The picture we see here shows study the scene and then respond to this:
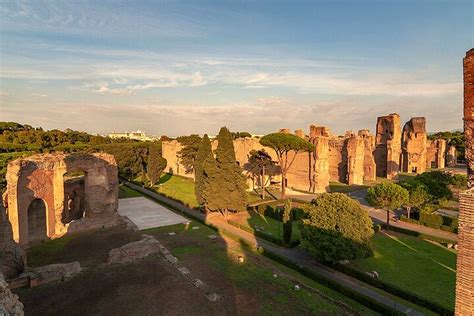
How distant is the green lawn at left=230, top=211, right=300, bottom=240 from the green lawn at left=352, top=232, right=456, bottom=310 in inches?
224

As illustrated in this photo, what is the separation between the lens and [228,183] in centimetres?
2591

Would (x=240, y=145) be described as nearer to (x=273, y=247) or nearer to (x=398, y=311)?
(x=273, y=247)

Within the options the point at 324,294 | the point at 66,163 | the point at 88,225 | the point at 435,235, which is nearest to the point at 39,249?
the point at 88,225

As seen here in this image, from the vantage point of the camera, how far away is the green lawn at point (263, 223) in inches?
880

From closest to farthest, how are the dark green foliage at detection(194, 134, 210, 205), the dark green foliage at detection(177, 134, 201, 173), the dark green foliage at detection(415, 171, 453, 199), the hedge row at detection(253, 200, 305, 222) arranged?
the dark green foliage at detection(415, 171, 453, 199)
the hedge row at detection(253, 200, 305, 222)
the dark green foliage at detection(194, 134, 210, 205)
the dark green foliage at detection(177, 134, 201, 173)

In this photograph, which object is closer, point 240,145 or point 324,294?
point 324,294

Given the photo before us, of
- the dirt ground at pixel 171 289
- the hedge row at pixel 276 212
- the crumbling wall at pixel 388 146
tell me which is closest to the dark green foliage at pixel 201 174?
the hedge row at pixel 276 212

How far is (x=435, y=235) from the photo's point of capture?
2167 centimetres

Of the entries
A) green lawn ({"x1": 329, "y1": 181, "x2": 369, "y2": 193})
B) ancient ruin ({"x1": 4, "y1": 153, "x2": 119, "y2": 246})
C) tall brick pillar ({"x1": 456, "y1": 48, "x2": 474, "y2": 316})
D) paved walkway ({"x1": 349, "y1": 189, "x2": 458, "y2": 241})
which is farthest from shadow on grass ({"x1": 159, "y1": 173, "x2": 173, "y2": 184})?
tall brick pillar ({"x1": 456, "y1": 48, "x2": 474, "y2": 316})

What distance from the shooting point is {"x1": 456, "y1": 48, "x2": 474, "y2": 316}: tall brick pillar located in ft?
19.4

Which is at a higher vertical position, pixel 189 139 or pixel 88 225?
pixel 189 139

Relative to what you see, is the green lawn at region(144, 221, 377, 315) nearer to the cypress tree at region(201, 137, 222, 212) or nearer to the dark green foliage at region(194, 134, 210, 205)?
the cypress tree at region(201, 137, 222, 212)

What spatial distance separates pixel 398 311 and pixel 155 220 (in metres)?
19.2

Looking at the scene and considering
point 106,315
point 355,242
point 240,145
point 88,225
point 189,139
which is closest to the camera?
point 106,315
